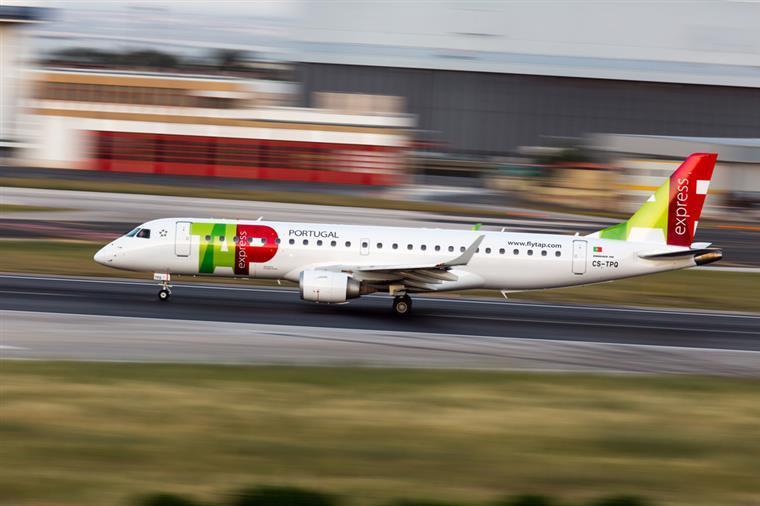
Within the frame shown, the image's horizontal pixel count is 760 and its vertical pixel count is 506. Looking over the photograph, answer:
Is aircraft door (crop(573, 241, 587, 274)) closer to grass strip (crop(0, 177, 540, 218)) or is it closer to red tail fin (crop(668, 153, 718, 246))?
red tail fin (crop(668, 153, 718, 246))

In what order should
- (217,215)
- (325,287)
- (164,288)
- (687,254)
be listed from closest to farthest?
(325,287) < (164,288) < (687,254) < (217,215)

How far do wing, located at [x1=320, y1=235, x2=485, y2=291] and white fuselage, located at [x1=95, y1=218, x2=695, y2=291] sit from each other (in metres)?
0.20

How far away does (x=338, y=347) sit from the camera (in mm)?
24422

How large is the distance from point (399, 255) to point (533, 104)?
310 feet

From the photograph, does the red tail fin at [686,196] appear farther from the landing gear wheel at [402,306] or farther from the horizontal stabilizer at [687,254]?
the landing gear wheel at [402,306]

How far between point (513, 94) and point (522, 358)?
101 meters

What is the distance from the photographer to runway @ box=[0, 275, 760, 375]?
23141 millimetres

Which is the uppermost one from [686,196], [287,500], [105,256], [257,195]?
[257,195]

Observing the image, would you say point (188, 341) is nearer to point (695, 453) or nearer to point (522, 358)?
point (522, 358)

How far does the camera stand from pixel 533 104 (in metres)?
121

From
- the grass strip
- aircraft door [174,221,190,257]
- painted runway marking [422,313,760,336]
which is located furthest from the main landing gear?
the grass strip

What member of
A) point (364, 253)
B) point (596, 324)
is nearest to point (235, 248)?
point (364, 253)

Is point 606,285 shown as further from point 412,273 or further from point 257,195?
point 257,195

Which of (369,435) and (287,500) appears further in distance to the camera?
(369,435)
